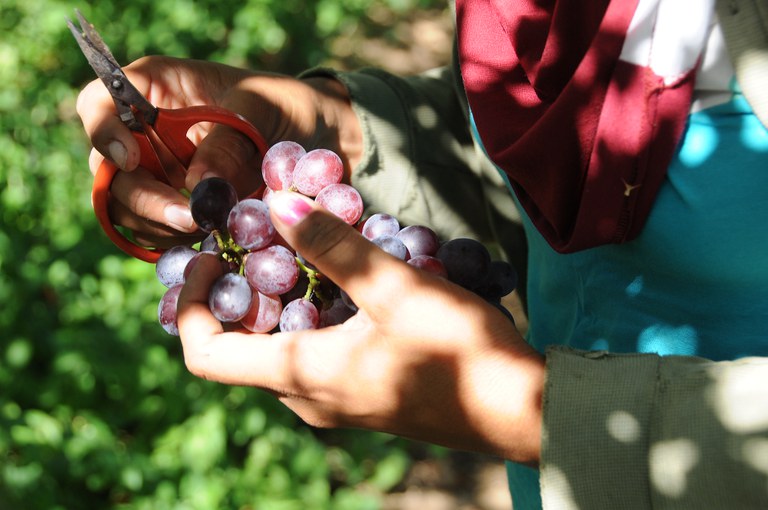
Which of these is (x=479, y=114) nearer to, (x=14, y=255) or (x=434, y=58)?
(x=14, y=255)

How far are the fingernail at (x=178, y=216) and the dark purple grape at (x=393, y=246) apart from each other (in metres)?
0.40

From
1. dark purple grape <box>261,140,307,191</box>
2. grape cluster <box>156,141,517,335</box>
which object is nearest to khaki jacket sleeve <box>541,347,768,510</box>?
grape cluster <box>156,141,517,335</box>

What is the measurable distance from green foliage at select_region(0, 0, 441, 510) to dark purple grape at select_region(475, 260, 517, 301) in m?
1.31

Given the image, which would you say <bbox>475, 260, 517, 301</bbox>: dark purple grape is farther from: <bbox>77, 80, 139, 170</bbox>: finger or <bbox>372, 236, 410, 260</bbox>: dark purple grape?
<bbox>77, 80, 139, 170</bbox>: finger

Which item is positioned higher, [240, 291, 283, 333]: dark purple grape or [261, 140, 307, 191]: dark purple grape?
[261, 140, 307, 191]: dark purple grape

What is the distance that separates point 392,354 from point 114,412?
175cm

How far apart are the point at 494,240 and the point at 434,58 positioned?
3.09 metres

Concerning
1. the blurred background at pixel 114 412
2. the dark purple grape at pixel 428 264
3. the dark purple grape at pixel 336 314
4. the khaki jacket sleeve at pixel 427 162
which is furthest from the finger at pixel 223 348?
the blurred background at pixel 114 412

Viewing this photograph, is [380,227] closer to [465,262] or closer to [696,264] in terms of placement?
[465,262]

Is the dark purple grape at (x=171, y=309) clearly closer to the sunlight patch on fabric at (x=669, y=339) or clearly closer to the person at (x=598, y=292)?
the person at (x=598, y=292)

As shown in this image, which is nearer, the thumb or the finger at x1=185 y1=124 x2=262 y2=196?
the thumb

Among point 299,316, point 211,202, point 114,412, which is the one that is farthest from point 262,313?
point 114,412

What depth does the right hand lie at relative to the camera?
1363mm

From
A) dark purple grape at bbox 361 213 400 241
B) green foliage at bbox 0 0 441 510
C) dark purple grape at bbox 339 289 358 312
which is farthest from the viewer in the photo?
green foliage at bbox 0 0 441 510
